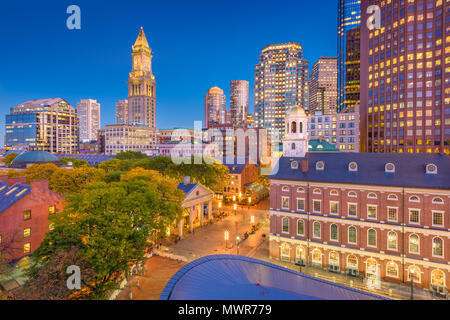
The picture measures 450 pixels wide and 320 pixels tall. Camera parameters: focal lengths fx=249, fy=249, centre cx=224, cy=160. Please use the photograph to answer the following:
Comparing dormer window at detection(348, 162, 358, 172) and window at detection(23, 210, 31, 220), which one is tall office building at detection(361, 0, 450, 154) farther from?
window at detection(23, 210, 31, 220)

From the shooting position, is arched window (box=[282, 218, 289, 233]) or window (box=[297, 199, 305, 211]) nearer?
window (box=[297, 199, 305, 211])

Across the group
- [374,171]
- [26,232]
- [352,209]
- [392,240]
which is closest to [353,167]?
[374,171]

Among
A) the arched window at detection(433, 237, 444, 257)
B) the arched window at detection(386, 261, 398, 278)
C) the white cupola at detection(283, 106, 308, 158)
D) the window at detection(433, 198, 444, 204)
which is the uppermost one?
the white cupola at detection(283, 106, 308, 158)

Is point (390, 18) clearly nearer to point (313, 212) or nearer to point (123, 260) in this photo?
point (313, 212)

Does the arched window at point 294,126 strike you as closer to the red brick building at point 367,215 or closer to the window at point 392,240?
the red brick building at point 367,215

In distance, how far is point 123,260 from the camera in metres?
25.6

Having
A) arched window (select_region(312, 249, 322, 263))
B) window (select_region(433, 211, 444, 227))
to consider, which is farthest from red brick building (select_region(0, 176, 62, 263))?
window (select_region(433, 211, 444, 227))

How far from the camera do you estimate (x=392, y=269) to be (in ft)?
112

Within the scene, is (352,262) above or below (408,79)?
below

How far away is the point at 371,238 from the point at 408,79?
106 meters

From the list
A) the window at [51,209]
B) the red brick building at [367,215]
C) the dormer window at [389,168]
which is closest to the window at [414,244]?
the red brick building at [367,215]

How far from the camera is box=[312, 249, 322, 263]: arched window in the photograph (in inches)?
1511

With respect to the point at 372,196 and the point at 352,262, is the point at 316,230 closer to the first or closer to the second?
the point at 352,262
